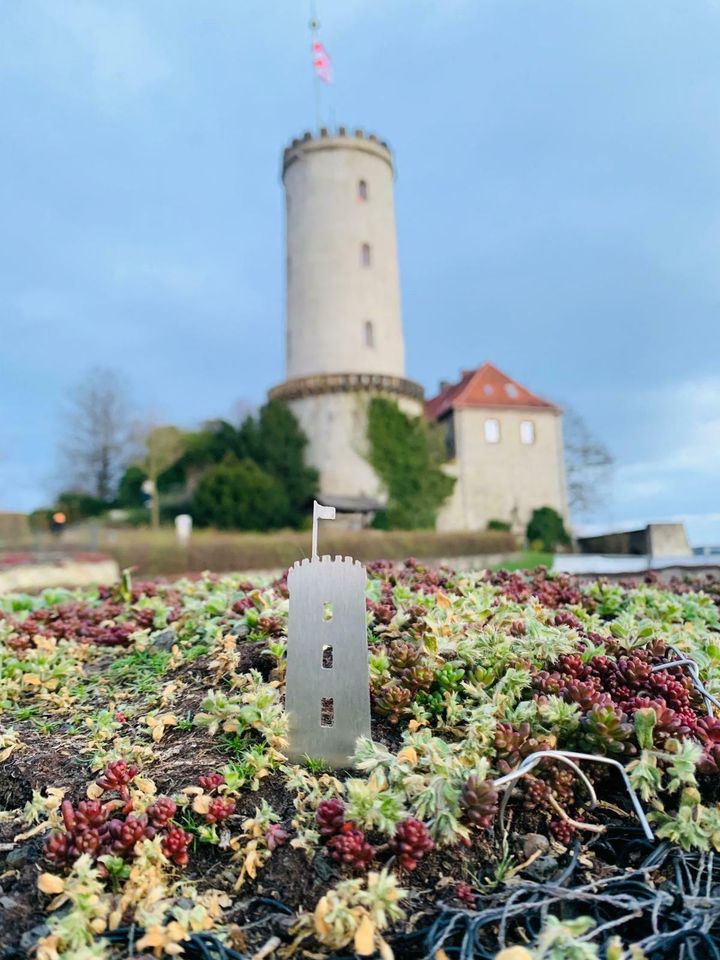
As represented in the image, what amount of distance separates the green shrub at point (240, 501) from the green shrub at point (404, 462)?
4.17 m

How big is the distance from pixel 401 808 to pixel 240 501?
77.9ft

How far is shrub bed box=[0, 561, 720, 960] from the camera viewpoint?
158cm

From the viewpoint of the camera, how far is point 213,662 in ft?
8.83

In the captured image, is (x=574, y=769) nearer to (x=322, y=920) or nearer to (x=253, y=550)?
(x=322, y=920)

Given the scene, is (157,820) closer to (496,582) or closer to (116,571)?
(496,582)

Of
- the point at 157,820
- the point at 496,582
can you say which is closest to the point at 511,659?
the point at 157,820

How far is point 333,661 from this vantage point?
2.18 m

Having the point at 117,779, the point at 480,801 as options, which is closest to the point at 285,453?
the point at 117,779

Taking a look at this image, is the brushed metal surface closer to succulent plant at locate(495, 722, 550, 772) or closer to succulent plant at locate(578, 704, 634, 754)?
succulent plant at locate(495, 722, 550, 772)

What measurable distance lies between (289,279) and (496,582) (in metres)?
26.0

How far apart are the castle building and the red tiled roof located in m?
0.70

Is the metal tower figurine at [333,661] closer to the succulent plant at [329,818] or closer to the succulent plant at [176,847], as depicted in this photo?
the succulent plant at [329,818]

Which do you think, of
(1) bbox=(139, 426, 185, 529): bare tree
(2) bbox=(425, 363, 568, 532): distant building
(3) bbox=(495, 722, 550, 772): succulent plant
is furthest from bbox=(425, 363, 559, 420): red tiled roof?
(3) bbox=(495, 722, 550, 772): succulent plant

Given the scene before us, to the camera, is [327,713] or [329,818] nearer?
[329,818]
